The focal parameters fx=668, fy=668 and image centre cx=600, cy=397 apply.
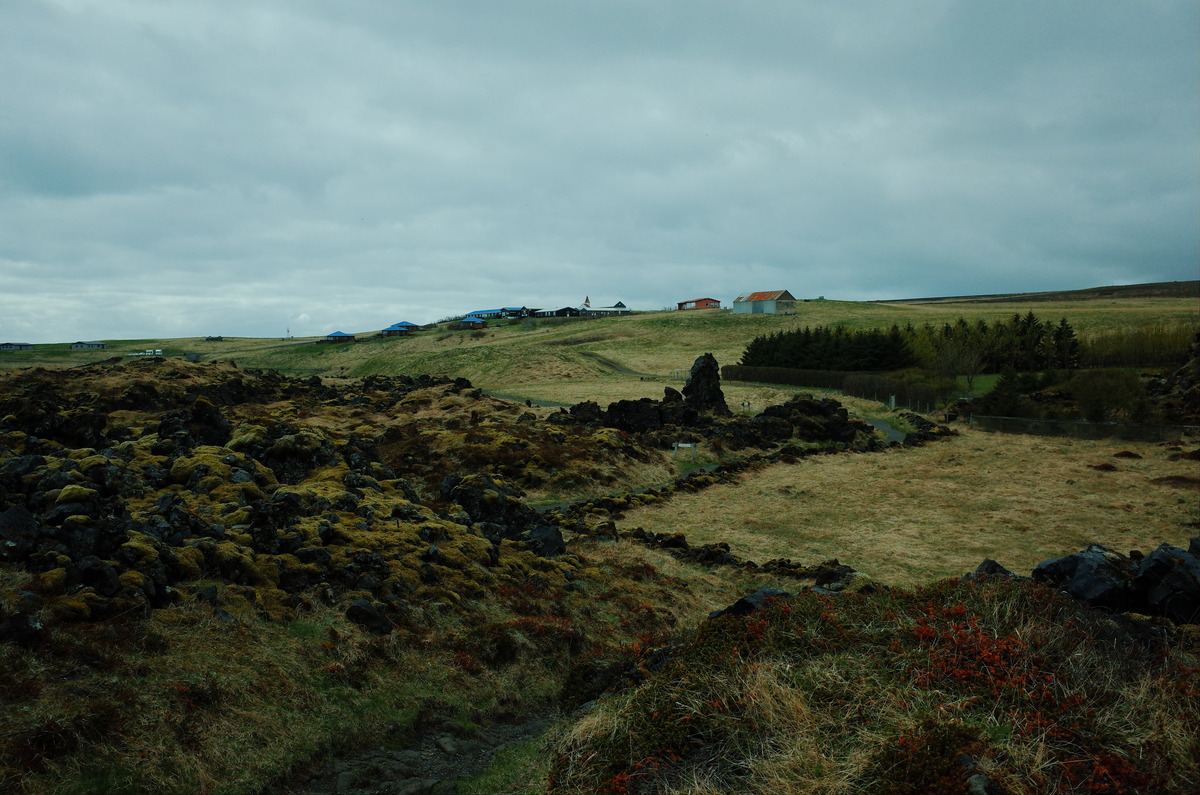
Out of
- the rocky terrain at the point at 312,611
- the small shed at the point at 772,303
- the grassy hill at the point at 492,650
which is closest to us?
the grassy hill at the point at 492,650

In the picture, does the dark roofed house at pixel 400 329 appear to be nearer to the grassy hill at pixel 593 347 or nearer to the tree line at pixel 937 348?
the grassy hill at pixel 593 347

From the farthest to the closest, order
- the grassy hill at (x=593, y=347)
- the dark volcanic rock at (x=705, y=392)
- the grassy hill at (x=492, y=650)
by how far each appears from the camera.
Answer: the grassy hill at (x=593, y=347) → the dark volcanic rock at (x=705, y=392) → the grassy hill at (x=492, y=650)

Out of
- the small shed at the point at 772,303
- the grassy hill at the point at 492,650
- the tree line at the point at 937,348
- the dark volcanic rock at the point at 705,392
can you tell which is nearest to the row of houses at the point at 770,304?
the small shed at the point at 772,303

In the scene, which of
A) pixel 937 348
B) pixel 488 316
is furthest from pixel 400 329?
pixel 937 348

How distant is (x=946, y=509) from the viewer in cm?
3127

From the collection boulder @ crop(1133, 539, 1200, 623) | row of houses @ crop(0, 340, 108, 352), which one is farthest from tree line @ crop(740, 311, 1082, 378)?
row of houses @ crop(0, 340, 108, 352)

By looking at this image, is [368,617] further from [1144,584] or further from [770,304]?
[770,304]

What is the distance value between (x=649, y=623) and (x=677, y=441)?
102ft

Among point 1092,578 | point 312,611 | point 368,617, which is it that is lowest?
point 1092,578

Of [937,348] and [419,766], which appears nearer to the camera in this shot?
[419,766]

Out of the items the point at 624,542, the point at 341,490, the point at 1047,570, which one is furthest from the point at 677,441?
the point at 1047,570

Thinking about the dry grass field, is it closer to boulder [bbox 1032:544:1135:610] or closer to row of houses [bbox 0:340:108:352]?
boulder [bbox 1032:544:1135:610]

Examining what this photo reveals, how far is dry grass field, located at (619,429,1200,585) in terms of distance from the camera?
24.6 meters

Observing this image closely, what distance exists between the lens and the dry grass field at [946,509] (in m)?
24.6
